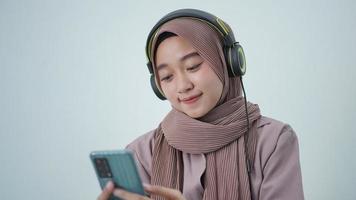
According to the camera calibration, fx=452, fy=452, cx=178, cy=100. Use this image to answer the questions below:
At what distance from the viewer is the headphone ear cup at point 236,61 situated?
1.08 metres

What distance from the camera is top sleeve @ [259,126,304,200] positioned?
1.04 meters

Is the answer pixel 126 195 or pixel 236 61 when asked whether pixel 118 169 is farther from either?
pixel 236 61

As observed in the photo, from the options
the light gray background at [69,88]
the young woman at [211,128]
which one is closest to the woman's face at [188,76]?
the young woman at [211,128]

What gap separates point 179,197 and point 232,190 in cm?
22

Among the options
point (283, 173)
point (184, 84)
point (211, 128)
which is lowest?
point (283, 173)

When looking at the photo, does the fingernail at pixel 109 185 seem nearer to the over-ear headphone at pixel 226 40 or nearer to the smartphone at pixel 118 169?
the smartphone at pixel 118 169

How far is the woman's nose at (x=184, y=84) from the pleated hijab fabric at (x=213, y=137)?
65 millimetres

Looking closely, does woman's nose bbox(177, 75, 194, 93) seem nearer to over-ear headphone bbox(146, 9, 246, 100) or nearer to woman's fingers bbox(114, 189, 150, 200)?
over-ear headphone bbox(146, 9, 246, 100)

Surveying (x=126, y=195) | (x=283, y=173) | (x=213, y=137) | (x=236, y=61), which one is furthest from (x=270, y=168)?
(x=126, y=195)

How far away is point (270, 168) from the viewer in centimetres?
107

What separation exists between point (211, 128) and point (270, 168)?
0.56ft

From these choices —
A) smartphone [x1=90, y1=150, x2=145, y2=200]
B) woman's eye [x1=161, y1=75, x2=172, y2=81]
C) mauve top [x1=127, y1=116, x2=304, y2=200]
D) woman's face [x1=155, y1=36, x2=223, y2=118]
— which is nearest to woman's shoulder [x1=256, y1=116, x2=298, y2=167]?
mauve top [x1=127, y1=116, x2=304, y2=200]

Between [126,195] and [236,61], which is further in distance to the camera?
[236,61]

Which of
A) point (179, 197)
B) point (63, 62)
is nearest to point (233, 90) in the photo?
point (179, 197)
